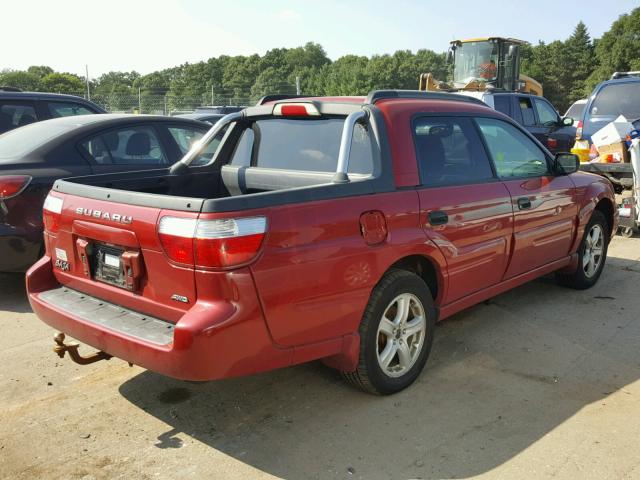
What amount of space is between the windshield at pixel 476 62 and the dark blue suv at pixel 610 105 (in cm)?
767

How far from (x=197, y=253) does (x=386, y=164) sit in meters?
1.30

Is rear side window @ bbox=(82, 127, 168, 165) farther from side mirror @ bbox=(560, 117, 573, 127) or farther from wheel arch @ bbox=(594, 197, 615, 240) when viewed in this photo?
side mirror @ bbox=(560, 117, 573, 127)

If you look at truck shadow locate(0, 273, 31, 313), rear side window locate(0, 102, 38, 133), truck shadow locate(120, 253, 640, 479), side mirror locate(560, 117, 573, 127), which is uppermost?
rear side window locate(0, 102, 38, 133)

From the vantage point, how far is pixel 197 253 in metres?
2.65

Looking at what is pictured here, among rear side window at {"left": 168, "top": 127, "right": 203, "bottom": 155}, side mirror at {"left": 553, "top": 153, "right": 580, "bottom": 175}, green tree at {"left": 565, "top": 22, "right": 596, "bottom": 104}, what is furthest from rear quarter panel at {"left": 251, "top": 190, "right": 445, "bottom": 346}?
green tree at {"left": 565, "top": 22, "right": 596, "bottom": 104}

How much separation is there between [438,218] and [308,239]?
1.11 metres

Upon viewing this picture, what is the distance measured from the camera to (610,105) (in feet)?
36.0

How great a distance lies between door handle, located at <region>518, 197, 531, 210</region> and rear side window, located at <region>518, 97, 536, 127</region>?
931 centimetres

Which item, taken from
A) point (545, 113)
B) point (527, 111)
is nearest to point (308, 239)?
point (527, 111)

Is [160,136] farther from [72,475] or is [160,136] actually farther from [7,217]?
[72,475]

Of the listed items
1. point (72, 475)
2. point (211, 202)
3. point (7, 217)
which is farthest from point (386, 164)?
point (7, 217)

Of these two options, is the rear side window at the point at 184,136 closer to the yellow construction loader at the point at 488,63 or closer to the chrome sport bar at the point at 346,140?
the chrome sport bar at the point at 346,140

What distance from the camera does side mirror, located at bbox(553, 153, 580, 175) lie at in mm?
4898

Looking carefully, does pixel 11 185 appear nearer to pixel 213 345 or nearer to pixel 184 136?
pixel 184 136
